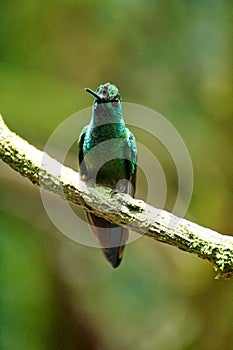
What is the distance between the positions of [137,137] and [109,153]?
0.75 meters

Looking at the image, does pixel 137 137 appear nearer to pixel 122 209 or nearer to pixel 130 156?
pixel 130 156

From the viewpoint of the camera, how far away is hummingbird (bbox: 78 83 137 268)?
1.36 metres

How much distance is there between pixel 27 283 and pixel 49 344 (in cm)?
25

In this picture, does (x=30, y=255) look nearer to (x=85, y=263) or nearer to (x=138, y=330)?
(x=85, y=263)

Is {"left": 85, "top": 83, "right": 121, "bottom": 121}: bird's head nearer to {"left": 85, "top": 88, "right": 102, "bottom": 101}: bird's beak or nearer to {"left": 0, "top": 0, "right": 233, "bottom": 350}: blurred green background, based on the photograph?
{"left": 85, "top": 88, "right": 102, "bottom": 101}: bird's beak

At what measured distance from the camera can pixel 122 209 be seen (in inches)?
49.2

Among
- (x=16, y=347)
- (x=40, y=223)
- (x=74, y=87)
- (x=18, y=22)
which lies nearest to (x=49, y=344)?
(x=16, y=347)

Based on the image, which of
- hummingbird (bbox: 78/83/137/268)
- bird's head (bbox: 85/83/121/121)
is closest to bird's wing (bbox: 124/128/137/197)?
hummingbird (bbox: 78/83/137/268)

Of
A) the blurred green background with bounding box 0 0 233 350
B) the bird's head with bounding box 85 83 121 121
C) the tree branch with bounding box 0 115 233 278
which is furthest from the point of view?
the blurred green background with bounding box 0 0 233 350

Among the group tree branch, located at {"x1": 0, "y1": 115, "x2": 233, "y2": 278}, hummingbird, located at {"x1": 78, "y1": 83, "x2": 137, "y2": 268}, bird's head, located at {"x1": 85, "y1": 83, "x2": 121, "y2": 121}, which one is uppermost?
bird's head, located at {"x1": 85, "y1": 83, "x2": 121, "y2": 121}

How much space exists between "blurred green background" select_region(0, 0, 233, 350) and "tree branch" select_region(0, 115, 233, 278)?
35.1 inches

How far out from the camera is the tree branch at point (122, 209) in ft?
3.90

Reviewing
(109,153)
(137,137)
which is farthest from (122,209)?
(137,137)

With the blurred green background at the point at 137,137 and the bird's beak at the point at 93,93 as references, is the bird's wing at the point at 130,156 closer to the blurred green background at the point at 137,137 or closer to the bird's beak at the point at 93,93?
the bird's beak at the point at 93,93
